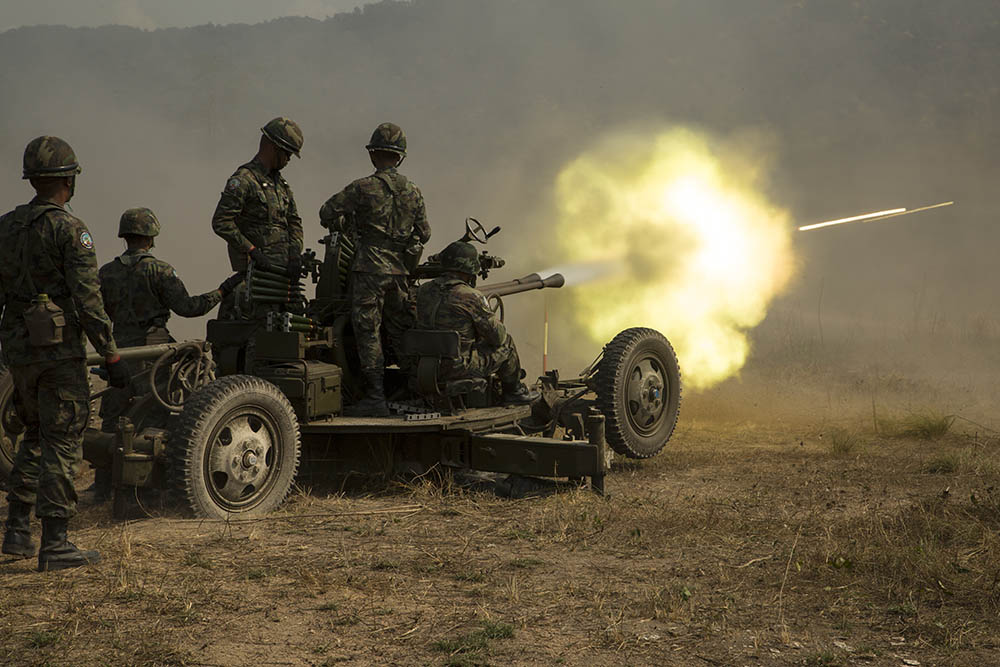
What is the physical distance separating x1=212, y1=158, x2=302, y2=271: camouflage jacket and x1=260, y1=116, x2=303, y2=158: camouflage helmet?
0.26 m

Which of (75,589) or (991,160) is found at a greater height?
(991,160)

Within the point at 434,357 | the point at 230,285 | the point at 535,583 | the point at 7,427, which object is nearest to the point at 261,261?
the point at 230,285

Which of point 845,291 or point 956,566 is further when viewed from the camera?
point 845,291

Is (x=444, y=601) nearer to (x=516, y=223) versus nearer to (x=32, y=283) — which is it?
(x=32, y=283)

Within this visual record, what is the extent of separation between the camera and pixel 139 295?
8.95 m

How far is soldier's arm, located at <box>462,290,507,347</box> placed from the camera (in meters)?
8.84

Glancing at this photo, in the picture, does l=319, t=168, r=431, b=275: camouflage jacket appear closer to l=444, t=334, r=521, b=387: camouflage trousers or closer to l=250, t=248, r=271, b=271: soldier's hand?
l=250, t=248, r=271, b=271: soldier's hand

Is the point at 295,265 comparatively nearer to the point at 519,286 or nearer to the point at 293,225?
the point at 293,225

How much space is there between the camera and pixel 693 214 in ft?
57.5

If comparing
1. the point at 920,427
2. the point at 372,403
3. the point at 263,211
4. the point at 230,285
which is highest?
the point at 263,211

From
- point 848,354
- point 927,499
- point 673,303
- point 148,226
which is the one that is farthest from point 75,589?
point 848,354

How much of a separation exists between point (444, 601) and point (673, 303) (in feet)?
39.5

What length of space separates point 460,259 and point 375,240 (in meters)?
0.73

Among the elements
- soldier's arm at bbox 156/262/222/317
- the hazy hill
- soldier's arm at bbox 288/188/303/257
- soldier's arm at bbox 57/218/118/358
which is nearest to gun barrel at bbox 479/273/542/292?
soldier's arm at bbox 288/188/303/257
